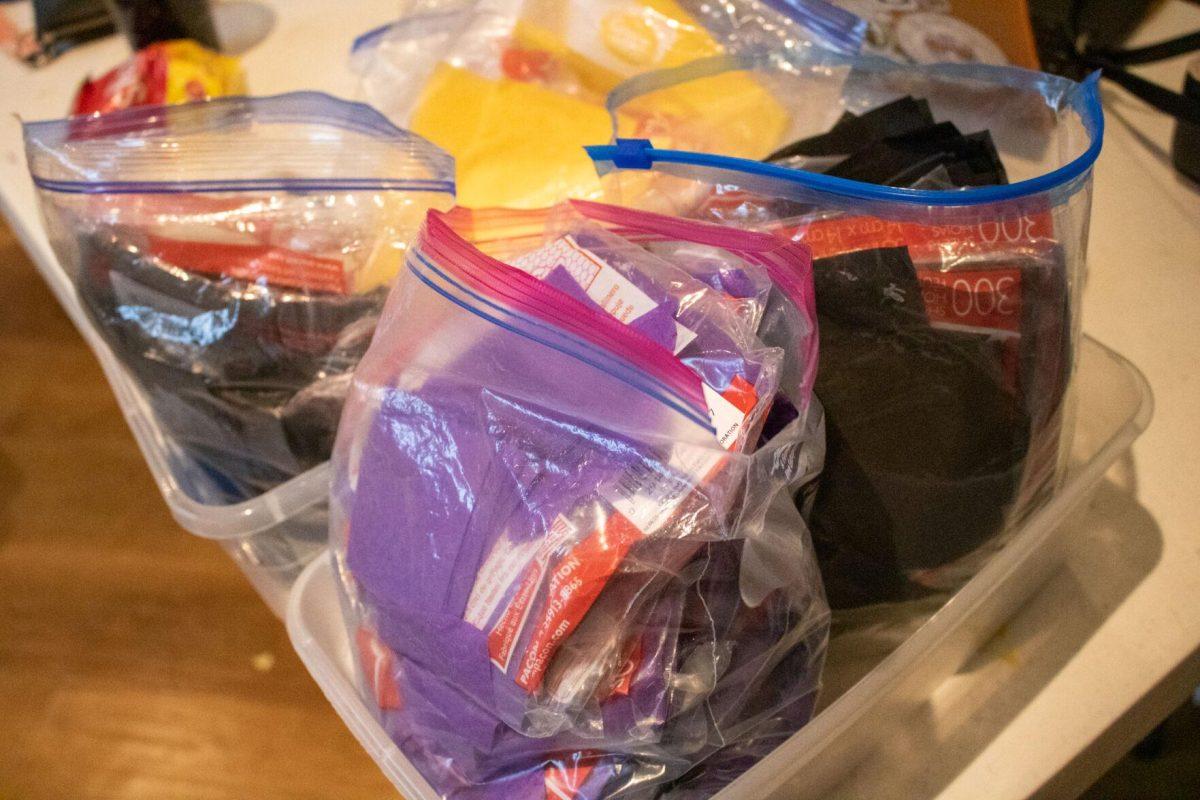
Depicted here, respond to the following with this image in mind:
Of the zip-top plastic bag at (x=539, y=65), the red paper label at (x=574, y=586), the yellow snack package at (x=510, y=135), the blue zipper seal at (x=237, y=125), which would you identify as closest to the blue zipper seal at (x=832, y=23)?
the zip-top plastic bag at (x=539, y=65)

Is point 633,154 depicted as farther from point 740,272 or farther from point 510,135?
point 510,135

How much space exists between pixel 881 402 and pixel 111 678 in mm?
530

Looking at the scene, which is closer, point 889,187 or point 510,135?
point 889,187

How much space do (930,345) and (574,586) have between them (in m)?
0.18

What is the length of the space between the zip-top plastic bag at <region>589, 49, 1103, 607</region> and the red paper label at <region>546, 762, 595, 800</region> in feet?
0.43

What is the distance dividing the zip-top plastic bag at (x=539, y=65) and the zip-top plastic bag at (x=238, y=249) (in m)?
0.09

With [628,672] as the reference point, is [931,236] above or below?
above

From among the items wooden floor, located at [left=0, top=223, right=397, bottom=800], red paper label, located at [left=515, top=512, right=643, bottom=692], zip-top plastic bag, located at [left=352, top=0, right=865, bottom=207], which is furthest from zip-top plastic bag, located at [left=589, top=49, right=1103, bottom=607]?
wooden floor, located at [left=0, top=223, right=397, bottom=800]

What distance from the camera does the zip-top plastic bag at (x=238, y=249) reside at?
1.60 ft

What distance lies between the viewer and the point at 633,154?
0.41 m

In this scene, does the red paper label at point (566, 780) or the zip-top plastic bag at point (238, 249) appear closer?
the red paper label at point (566, 780)

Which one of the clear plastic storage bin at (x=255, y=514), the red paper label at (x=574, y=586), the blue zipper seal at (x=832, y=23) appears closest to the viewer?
the red paper label at (x=574, y=586)

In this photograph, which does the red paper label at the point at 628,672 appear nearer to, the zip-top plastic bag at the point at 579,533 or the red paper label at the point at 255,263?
the zip-top plastic bag at the point at 579,533

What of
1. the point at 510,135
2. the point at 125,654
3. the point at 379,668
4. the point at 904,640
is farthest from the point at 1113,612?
the point at 125,654
